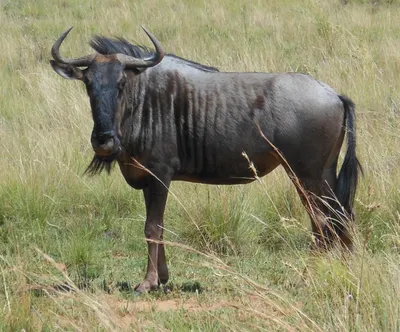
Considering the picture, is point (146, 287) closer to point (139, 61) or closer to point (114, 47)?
point (139, 61)

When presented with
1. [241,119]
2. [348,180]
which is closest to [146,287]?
[241,119]

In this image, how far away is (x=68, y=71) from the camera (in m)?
5.70

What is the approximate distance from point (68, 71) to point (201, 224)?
5.04 feet

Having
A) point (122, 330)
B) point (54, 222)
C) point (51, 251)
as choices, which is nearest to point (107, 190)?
point (54, 222)

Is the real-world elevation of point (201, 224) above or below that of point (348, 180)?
below

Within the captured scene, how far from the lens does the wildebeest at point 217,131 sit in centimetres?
570

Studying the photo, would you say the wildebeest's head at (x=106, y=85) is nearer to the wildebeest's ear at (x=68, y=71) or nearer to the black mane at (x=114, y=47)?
the wildebeest's ear at (x=68, y=71)

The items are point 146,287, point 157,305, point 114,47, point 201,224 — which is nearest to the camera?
point 157,305

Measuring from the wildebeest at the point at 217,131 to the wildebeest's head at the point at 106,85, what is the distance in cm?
2

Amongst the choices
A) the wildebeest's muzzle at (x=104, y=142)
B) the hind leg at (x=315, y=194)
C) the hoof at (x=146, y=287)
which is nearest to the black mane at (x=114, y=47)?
the wildebeest's muzzle at (x=104, y=142)

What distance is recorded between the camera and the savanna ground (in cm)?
418

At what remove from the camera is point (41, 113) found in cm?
974

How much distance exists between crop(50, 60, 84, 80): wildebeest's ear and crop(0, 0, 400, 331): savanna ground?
1.11 meters

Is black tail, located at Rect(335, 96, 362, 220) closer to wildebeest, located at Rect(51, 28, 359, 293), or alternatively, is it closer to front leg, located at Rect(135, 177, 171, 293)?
wildebeest, located at Rect(51, 28, 359, 293)
